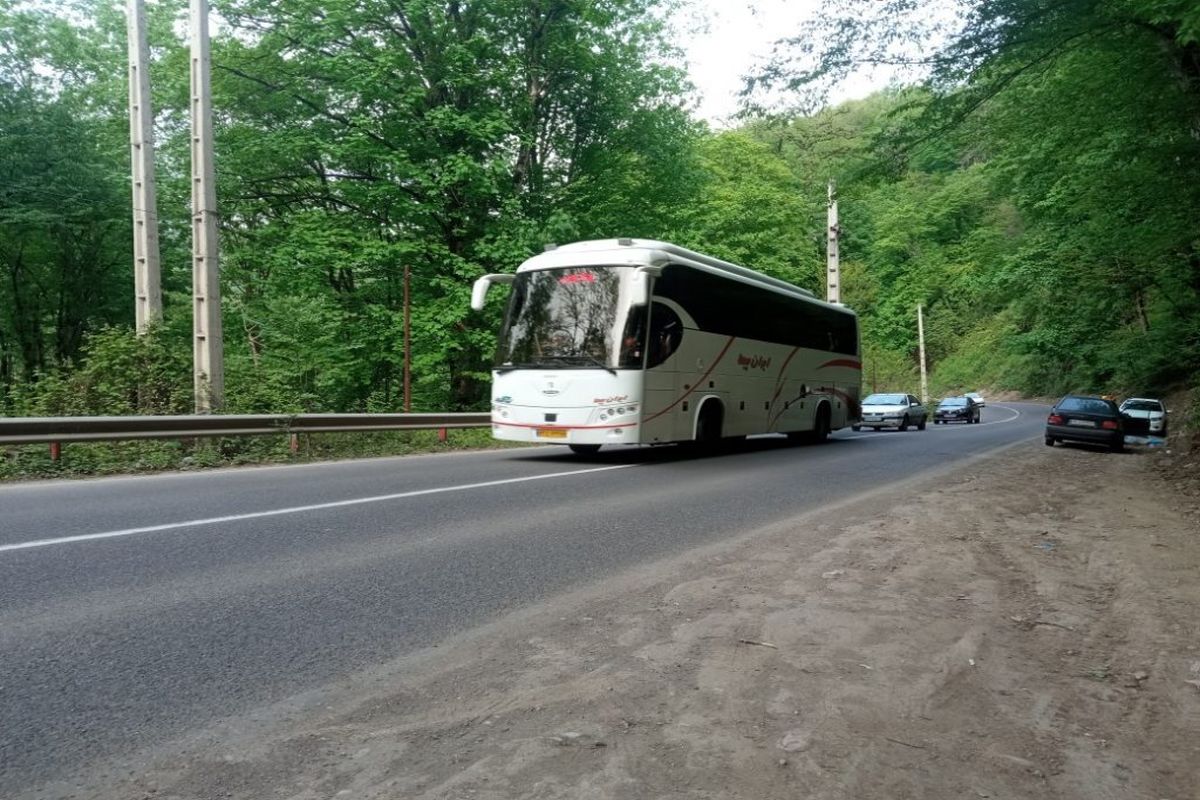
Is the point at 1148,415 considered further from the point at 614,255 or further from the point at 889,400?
the point at 614,255

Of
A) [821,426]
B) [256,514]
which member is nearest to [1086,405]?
[821,426]

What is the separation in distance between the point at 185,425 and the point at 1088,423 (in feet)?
68.9

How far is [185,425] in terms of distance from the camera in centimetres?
1195

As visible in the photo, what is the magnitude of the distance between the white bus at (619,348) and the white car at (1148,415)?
18.8m

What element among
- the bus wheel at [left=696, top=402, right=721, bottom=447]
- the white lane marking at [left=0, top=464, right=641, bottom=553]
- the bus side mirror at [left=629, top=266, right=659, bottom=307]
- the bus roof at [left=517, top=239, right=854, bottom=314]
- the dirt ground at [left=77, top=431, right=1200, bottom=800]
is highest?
the bus roof at [left=517, top=239, right=854, bottom=314]

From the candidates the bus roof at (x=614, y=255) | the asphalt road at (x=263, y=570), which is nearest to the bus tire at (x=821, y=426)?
the bus roof at (x=614, y=255)

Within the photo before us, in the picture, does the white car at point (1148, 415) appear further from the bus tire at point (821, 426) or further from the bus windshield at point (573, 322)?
the bus windshield at point (573, 322)

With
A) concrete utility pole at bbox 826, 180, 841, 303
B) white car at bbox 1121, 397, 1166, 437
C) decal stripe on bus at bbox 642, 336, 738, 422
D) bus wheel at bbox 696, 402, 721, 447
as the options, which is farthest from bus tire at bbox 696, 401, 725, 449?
white car at bbox 1121, 397, 1166, 437

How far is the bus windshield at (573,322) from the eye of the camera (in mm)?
12758

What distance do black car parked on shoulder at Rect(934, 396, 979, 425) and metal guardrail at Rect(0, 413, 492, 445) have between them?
30.8 m

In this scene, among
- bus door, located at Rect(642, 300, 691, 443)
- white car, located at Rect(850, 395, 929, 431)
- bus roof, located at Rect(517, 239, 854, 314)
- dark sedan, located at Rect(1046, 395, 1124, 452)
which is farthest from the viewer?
white car, located at Rect(850, 395, 929, 431)

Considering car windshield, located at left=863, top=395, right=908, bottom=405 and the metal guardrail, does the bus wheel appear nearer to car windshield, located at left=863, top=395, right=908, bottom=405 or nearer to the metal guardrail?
the metal guardrail

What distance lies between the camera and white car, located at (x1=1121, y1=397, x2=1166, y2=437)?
2689 centimetres

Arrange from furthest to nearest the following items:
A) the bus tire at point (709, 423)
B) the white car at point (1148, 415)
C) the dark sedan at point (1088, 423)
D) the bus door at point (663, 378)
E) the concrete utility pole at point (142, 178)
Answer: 1. the white car at point (1148, 415)
2. the dark sedan at point (1088, 423)
3. the bus tire at point (709, 423)
4. the concrete utility pole at point (142, 178)
5. the bus door at point (663, 378)
